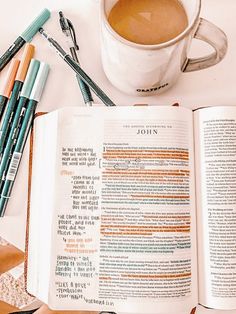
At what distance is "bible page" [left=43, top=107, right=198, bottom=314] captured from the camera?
44cm

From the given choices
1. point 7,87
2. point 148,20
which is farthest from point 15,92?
point 148,20

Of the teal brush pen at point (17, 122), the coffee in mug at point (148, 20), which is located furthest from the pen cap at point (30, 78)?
the coffee in mug at point (148, 20)

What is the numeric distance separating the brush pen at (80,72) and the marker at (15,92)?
29 millimetres

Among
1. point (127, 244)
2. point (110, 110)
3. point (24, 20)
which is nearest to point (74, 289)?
Result: point (127, 244)

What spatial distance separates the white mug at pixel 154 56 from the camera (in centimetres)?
40

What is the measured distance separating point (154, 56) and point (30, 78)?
0.16 metres

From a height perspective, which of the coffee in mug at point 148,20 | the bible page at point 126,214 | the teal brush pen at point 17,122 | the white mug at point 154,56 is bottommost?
the bible page at point 126,214

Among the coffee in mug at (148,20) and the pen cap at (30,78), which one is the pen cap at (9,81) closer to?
the pen cap at (30,78)

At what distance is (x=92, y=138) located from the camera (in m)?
0.47

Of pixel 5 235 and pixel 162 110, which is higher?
pixel 162 110

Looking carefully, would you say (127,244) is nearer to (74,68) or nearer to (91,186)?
(91,186)

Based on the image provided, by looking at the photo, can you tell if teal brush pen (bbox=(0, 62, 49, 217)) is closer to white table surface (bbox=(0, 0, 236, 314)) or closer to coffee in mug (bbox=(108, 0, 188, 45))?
white table surface (bbox=(0, 0, 236, 314))

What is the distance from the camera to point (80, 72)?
503mm

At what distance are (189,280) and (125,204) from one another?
95 mm
